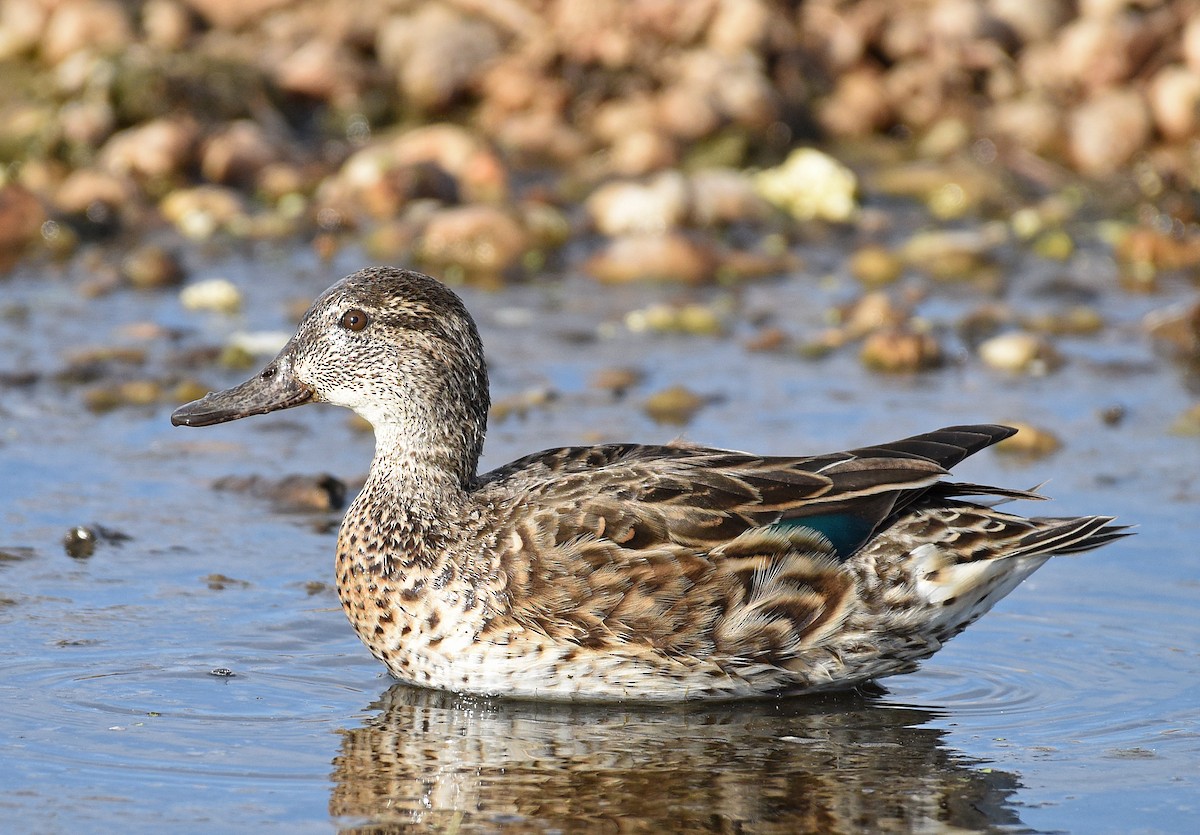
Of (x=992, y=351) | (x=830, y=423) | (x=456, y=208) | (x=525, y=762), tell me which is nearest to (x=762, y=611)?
(x=525, y=762)

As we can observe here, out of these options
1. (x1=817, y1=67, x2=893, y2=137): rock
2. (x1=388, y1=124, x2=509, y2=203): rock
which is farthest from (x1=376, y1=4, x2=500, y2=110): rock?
(x1=817, y1=67, x2=893, y2=137): rock

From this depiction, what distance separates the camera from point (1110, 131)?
14617 millimetres

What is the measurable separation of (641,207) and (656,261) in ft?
2.66

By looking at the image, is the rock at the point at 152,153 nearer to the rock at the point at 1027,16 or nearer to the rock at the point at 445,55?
the rock at the point at 445,55

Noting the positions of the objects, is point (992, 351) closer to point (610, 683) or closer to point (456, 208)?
point (456, 208)

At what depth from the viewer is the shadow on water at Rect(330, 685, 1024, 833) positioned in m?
5.54

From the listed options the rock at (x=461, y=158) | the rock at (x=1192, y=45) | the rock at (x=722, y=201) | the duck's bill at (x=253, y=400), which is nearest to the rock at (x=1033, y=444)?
the duck's bill at (x=253, y=400)

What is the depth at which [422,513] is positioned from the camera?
6980mm

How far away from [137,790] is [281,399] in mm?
2139

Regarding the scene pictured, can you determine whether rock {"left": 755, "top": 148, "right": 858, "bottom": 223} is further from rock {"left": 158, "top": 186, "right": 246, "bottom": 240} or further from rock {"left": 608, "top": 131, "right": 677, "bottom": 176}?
rock {"left": 158, "top": 186, "right": 246, "bottom": 240}

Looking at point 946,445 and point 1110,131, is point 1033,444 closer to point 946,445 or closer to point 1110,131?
point 946,445

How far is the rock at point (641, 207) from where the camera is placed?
523 inches

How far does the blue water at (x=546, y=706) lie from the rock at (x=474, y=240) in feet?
5.97

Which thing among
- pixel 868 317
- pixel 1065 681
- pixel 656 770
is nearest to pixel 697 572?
pixel 656 770
